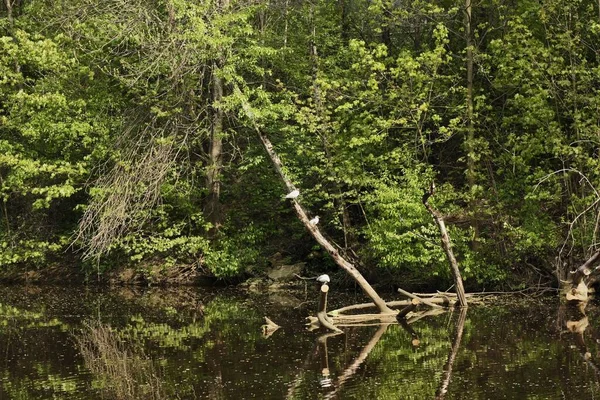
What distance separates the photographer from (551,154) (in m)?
22.6

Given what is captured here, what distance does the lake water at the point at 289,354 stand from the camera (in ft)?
39.5

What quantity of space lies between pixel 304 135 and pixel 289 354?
34.4ft

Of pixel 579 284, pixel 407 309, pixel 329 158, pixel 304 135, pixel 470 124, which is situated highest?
pixel 470 124

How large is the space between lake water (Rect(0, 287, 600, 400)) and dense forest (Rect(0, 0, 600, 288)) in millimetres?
2830

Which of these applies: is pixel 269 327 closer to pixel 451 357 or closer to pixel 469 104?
pixel 451 357

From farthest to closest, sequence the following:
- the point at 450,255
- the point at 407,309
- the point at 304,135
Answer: the point at 304,135, the point at 450,255, the point at 407,309

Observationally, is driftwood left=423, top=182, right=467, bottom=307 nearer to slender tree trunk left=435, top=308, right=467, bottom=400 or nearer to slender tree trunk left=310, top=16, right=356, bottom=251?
slender tree trunk left=435, top=308, right=467, bottom=400

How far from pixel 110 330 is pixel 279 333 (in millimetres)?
3901

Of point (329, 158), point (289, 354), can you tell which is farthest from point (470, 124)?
point (289, 354)

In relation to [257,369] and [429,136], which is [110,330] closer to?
[257,369]

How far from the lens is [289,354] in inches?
587

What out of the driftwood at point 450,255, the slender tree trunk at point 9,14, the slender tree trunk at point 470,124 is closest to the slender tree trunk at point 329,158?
the slender tree trunk at point 470,124

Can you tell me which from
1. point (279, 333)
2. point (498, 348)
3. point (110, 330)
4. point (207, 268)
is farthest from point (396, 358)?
point (207, 268)

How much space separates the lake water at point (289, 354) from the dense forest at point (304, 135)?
283cm
